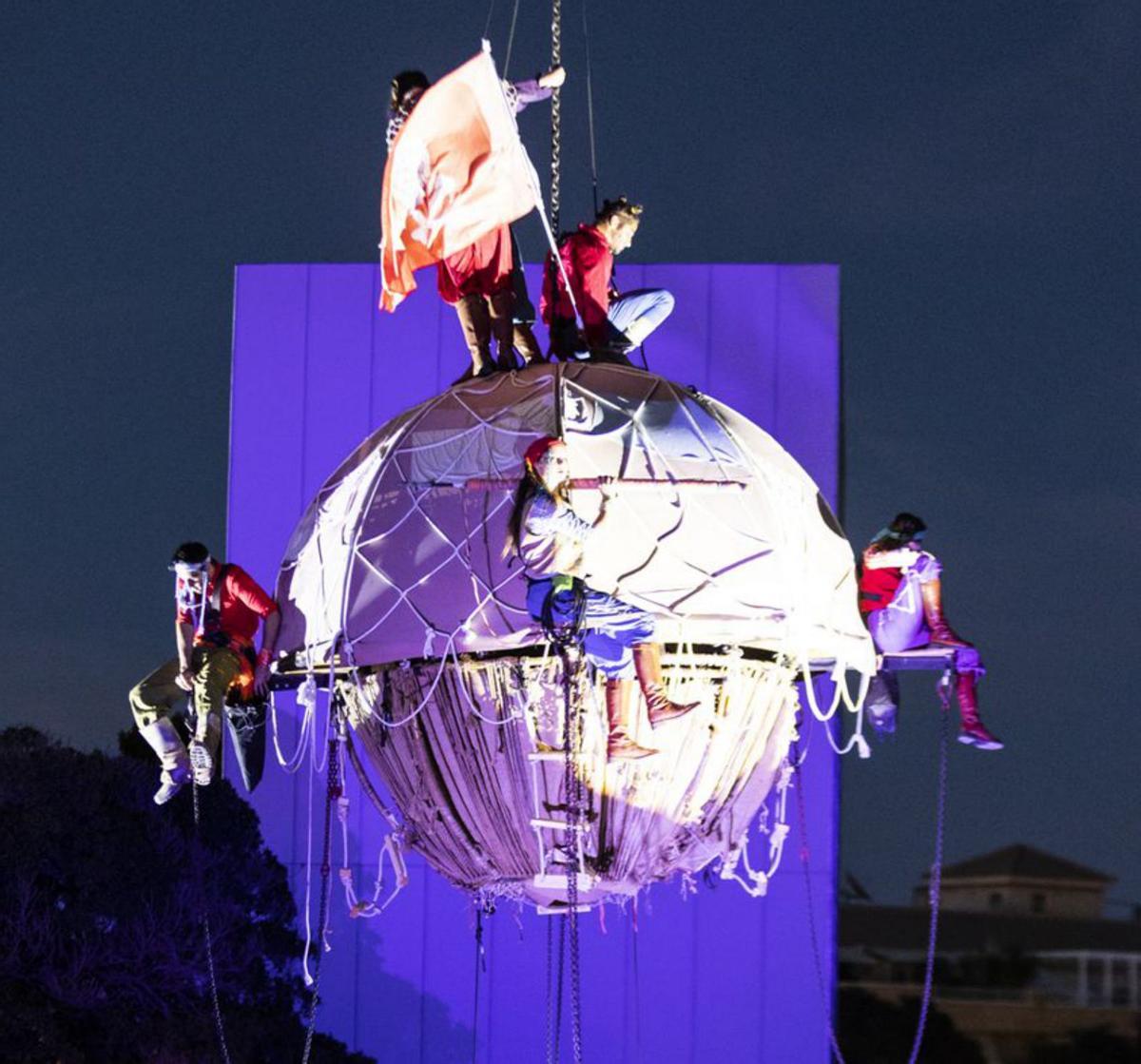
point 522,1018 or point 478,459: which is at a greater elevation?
point 478,459

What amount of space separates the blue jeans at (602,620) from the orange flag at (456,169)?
1.98m

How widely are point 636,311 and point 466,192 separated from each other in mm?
1150

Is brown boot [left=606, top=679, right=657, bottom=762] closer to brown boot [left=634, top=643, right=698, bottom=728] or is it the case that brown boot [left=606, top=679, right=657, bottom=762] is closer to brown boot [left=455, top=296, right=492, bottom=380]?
brown boot [left=634, top=643, right=698, bottom=728]

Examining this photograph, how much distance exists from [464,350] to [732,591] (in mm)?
11170

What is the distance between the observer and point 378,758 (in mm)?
13336

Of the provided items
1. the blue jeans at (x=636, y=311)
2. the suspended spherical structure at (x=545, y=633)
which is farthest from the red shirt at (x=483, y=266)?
the suspended spherical structure at (x=545, y=633)

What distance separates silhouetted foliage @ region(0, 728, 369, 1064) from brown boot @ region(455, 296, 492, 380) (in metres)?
7.98

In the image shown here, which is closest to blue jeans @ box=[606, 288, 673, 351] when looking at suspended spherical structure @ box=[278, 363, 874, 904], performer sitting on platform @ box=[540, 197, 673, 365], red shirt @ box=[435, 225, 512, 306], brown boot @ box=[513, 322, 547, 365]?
performer sitting on platform @ box=[540, 197, 673, 365]

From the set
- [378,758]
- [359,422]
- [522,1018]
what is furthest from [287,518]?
[378,758]

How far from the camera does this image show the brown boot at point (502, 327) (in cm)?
1378

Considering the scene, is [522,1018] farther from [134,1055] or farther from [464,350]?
[464,350]

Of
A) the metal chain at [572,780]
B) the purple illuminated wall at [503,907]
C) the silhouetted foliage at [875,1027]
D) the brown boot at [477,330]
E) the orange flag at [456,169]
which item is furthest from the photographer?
the silhouetted foliage at [875,1027]

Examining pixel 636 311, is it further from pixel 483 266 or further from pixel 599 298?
pixel 483 266

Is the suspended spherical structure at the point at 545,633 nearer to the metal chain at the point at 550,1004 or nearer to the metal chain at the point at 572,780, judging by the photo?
the metal chain at the point at 572,780
